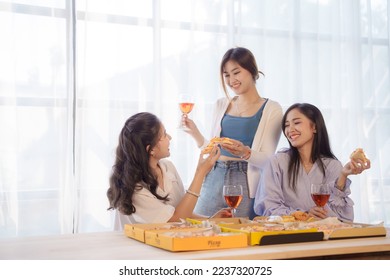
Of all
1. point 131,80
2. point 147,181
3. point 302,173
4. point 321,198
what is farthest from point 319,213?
point 131,80

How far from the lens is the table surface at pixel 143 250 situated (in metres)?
1.51

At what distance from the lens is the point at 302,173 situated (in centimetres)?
271

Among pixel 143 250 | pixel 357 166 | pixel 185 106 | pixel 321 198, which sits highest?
pixel 185 106

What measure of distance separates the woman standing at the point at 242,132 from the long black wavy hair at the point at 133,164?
1.53 feet

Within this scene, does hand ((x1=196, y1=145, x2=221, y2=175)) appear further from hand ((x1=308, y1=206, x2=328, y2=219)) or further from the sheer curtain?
the sheer curtain

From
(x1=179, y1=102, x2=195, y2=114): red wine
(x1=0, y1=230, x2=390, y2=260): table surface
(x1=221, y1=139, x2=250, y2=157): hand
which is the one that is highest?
(x1=179, y1=102, x2=195, y2=114): red wine

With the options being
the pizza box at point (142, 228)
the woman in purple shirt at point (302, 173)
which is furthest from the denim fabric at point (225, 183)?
the pizza box at point (142, 228)

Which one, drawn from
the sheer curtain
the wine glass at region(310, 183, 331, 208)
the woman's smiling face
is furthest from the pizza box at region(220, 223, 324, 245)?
the sheer curtain

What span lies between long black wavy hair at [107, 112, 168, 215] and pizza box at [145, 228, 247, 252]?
71 centimetres

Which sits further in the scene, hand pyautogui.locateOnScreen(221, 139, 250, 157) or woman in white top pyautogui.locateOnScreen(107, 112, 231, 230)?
hand pyautogui.locateOnScreen(221, 139, 250, 157)

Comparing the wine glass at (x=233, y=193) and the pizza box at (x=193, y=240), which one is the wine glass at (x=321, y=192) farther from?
the pizza box at (x=193, y=240)

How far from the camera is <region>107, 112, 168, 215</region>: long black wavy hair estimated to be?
2.40 metres

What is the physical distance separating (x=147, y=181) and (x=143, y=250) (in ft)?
2.85

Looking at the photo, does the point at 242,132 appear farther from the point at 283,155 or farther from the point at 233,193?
the point at 233,193
